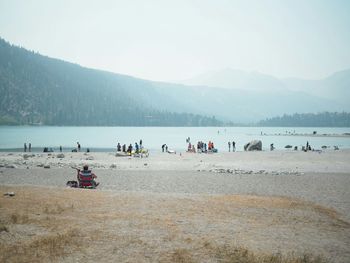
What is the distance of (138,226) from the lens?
1250 centimetres

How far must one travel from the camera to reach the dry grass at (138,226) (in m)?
9.59

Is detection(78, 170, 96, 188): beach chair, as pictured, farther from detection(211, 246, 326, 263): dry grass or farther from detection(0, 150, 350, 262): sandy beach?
detection(211, 246, 326, 263): dry grass

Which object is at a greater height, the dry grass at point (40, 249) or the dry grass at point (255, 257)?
the dry grass at point (40, 249)

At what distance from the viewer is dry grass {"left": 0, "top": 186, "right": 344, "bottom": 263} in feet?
31.4

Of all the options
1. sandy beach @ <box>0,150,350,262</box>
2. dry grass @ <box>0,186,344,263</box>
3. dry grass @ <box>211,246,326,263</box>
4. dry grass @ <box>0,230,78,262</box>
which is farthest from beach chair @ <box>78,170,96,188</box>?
dry grass @ <box>211,246,326,263</box>

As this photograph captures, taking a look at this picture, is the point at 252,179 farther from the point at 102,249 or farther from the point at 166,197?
the point at 102,249

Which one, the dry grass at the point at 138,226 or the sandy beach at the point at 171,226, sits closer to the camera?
the dry grass at the point at 138,226

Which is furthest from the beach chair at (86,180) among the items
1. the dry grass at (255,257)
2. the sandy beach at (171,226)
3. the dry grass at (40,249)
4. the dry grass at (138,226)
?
the dry grass at (255,257)

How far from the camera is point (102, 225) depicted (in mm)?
12414

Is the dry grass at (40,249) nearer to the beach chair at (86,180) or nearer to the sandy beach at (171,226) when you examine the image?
the sandy beach at (171,226)

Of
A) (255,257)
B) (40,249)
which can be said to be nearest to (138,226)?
(40,249)

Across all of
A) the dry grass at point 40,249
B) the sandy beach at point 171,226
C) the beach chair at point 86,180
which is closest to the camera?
the dry grass at point 40,249

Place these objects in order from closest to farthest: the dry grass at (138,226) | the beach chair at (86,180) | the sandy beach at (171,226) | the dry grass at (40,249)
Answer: the dry grass at (40,249), the dry grass at (138,226), the sandy beach at (171,226), the beach chair at (86,180)

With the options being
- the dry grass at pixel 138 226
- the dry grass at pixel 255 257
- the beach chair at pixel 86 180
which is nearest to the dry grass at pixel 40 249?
the dry grass at pixel 138 226
